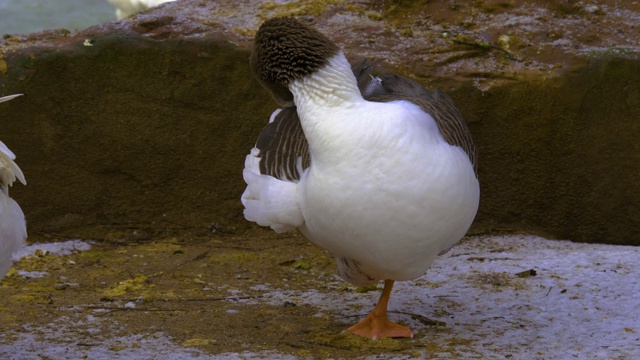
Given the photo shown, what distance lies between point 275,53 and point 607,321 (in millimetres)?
1958

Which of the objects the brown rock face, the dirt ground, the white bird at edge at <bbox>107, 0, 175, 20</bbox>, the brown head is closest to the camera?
the brown head

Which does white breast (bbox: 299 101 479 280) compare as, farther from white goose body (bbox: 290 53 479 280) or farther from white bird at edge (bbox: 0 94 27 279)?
white bird at edge (bbox: 0 94 27 279)

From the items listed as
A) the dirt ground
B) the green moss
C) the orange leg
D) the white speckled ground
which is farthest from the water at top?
the orange leg

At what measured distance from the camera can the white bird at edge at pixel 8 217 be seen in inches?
141

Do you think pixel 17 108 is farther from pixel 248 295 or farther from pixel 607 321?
pixel 607 321

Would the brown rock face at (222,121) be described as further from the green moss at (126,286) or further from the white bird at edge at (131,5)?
the white bird at edge at (131,5)

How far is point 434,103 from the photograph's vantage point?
4.29m

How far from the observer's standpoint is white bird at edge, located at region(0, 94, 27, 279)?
3.59 m

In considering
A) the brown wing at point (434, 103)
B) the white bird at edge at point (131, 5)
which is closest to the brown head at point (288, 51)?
the brown wing at point (434, 103)

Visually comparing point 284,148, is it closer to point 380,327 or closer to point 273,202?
point 273,202

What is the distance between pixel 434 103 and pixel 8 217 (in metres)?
1.93

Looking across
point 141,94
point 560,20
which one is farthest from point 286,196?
point 560,20

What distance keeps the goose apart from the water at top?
11229 mm

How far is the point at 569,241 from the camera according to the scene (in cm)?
582
